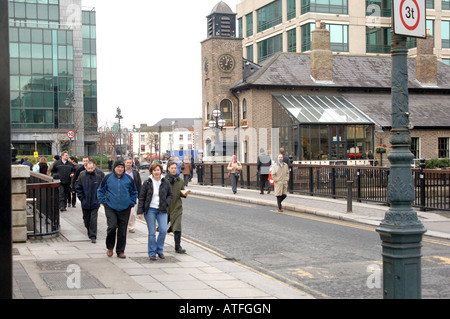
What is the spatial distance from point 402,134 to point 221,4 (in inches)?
1603

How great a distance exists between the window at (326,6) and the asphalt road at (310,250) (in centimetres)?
3757

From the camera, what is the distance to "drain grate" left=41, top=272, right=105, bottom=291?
7430mm

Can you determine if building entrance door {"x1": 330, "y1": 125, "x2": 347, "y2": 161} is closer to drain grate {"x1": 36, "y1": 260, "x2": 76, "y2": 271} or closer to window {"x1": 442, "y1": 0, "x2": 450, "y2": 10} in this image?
window {"x1": 442, "y1": 0, "x2": 450, "y2": 10}

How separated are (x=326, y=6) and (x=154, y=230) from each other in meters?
45.9

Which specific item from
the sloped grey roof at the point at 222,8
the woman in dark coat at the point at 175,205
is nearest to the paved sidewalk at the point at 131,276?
the woman in dark coat at the point at 175,205

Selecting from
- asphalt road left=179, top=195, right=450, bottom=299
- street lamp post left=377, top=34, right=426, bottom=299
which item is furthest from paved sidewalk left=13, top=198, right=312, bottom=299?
street lamp post left=377, top=34, right=426, bottom=299

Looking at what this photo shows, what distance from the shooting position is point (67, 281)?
25.5 feet

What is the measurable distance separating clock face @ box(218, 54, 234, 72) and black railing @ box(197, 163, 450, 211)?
16.1m

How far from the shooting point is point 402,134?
5.85 metres

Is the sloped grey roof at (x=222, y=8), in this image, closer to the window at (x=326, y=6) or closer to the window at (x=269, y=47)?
the window at (x=326, y=6)

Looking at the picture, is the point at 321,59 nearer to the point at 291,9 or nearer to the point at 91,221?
the point at 291,9

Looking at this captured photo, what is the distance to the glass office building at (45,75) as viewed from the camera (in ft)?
218

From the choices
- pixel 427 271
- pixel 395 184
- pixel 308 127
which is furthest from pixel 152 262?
pixel 308 127
